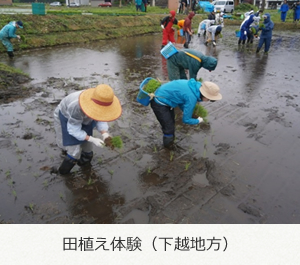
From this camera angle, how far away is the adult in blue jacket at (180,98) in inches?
132

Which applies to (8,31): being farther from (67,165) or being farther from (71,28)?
(67,165)

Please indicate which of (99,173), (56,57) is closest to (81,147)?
(99,173)

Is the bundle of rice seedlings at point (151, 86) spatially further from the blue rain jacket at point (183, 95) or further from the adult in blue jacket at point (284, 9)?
the adult in blue jacket at point (284, 9)

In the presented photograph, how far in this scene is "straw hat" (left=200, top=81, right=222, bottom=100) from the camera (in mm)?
3295

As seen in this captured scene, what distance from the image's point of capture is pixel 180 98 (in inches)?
140

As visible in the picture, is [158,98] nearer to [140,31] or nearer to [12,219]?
[12,219]

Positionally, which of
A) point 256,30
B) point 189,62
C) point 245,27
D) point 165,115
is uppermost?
point 245,27

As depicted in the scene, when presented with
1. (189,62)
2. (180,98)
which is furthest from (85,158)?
(189,62)

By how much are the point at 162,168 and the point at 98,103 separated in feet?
4.54

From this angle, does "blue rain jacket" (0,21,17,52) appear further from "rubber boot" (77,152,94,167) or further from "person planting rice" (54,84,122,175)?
"rubber boot" (77,152,94,167)

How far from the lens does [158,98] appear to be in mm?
3695

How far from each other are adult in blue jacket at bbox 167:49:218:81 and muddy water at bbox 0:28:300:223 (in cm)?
95

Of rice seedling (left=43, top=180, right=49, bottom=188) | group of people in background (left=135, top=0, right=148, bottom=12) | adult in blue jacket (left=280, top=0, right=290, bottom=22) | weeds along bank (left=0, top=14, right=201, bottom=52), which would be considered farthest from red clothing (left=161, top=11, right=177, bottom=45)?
adult in blue jacket (left=280, top=0, right=290, bottom=22)

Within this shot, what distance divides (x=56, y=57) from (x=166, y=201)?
867cm
